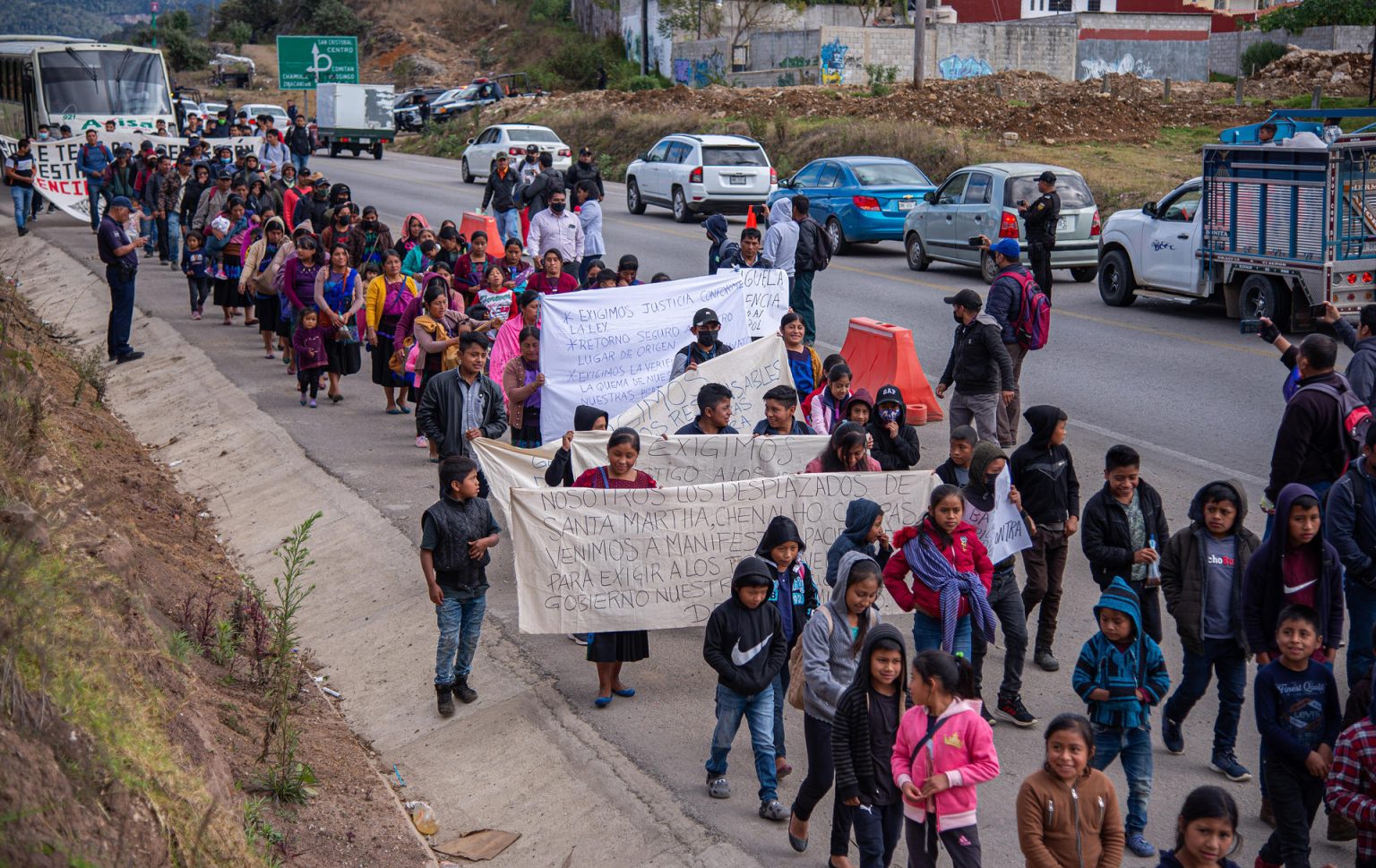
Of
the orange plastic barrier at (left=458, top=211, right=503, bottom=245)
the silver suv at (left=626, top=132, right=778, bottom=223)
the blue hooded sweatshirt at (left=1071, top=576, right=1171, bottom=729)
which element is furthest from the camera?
the silver suv at (left=626, top=132, right=778, bottom=223)

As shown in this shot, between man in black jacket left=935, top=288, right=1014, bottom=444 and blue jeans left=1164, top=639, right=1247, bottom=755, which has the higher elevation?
man in black jacket left=935, top=288, right=1014, bottom=444

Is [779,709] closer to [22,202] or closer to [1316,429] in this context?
[1316,429]

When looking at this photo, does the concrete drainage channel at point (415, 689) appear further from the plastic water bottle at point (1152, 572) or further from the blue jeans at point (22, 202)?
the blue jeans at point (22, 202)

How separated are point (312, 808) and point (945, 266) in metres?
18.8

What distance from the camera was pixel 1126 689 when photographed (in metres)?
6.23

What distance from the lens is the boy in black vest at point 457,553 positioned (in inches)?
303

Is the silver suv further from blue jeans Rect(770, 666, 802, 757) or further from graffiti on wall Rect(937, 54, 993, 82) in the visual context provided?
graffiti on wall Rect(937, 54, 993, 82)

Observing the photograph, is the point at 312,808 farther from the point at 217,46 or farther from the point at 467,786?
the point at 217,46

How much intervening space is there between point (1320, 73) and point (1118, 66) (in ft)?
45.6

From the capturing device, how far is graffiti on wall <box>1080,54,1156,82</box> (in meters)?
57.9

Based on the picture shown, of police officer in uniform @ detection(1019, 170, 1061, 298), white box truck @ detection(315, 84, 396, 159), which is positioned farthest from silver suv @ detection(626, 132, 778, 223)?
white box truck @ detection(315, 84, 396, 159)

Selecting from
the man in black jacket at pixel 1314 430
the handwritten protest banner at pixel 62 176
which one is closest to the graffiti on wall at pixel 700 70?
the handwritten protest banner at pixel 62 176

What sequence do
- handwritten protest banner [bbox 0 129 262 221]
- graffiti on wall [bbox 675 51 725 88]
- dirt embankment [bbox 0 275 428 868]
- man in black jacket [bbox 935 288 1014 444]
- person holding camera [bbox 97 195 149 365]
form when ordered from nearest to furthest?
dirt embankment [bbox 0 275 428 868] → man in black jacket [bbox 935 288 1014 444] → person holding camera [bbox 97 195 149 365] → handwritten protest banner [bbox 0 129 262 221] → graffiti on wall [bbox 675 51 725 88]

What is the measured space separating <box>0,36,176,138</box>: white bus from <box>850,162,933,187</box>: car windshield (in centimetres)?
1788
